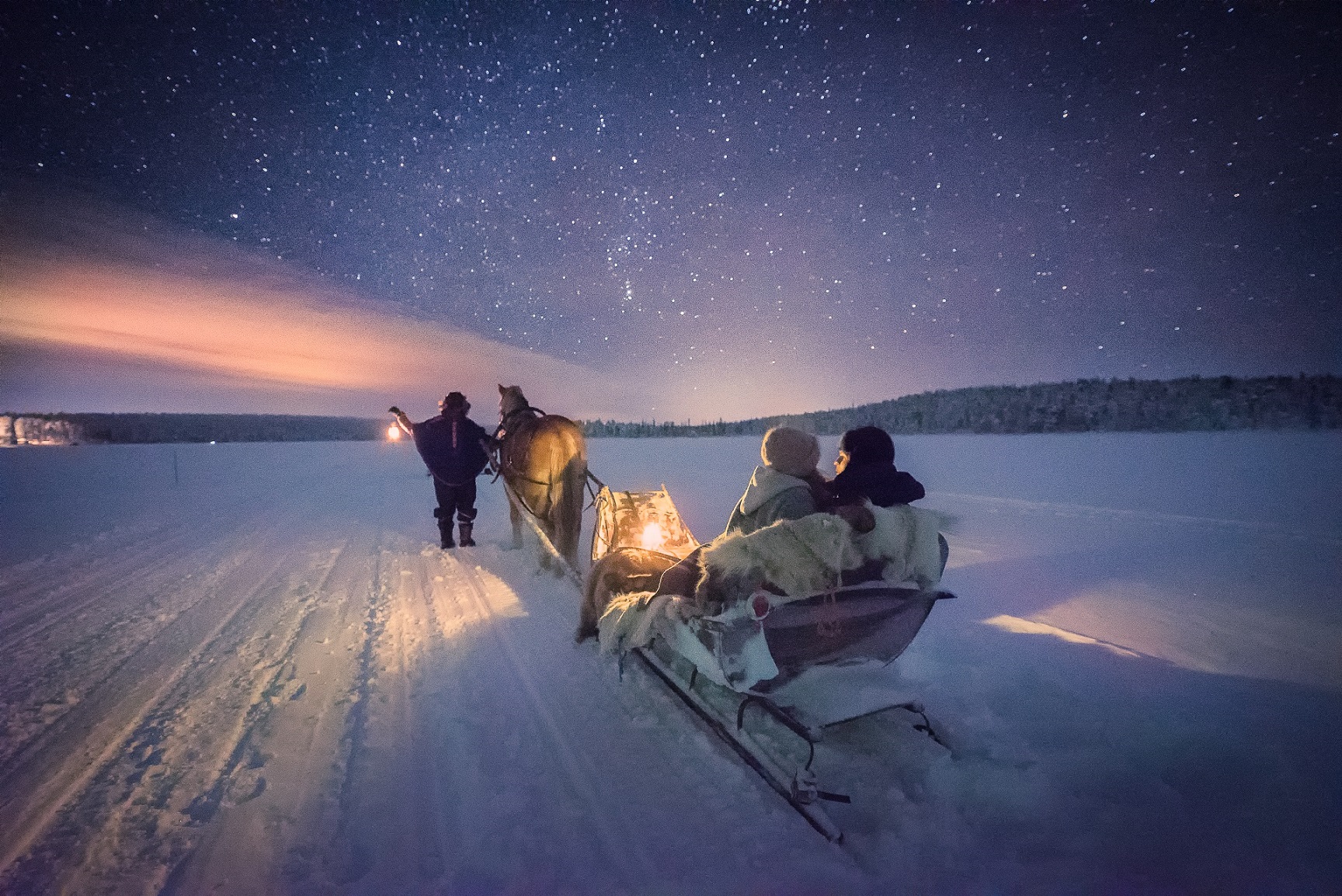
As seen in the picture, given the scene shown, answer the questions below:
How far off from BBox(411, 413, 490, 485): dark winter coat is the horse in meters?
0.84

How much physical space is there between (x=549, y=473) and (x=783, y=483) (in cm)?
438

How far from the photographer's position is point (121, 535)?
27.8 ft

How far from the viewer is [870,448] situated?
2627 mm

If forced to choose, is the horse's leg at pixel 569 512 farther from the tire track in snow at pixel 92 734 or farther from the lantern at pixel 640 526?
the tire track in snow at pixel 92 734

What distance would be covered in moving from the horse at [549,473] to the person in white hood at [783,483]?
3.59m

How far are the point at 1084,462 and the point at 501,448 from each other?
52.7 feet

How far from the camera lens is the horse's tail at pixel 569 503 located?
245 inches

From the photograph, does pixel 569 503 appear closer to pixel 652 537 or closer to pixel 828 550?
pixel 652 537

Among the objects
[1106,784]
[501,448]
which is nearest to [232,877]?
[1106,784]

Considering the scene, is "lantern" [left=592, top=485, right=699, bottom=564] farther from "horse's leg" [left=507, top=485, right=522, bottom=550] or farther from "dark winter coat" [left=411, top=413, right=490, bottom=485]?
"dark winter coat" [left=411, top=413, right=490, bottom=485]

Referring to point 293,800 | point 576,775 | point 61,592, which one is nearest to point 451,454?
point 61,592

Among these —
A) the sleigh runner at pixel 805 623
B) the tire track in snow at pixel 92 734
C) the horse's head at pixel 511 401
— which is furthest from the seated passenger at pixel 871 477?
the horse's head at pixel 511 401

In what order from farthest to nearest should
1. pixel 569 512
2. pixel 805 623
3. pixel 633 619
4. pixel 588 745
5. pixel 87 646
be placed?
pixel 569 512
pixel 87 646
pixel 633 619
pixel 588 745
pixel 805 623

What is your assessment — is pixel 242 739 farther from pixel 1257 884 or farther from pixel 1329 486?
pixel 1329 486
